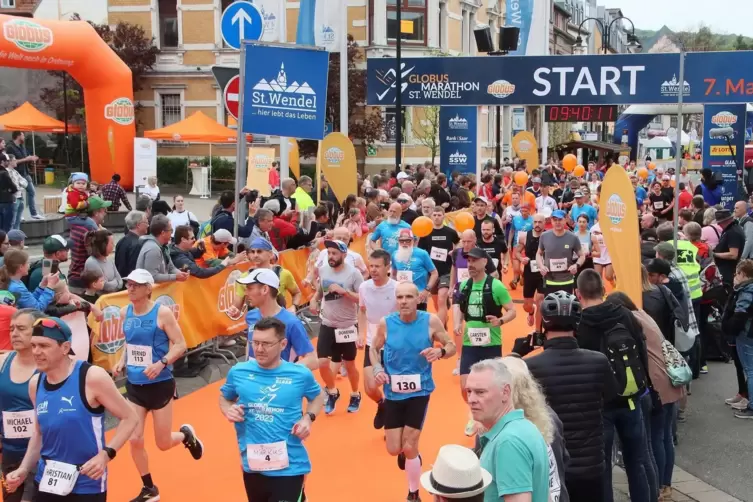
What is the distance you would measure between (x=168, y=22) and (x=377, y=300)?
36.7 meters

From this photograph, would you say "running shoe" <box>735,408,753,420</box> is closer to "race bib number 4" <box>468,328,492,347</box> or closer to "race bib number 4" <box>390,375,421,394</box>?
"race bib number 4" <box>468,328,492,347</box>

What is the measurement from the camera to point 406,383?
672cm

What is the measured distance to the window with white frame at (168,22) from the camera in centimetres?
4175

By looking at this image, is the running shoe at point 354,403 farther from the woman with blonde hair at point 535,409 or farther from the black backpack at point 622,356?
the woman with blonde hair at point 535,409

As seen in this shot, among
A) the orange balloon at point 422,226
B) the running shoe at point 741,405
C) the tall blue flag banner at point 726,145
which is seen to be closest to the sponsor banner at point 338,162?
the orange balloon at point 422,226

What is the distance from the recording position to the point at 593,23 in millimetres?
85688

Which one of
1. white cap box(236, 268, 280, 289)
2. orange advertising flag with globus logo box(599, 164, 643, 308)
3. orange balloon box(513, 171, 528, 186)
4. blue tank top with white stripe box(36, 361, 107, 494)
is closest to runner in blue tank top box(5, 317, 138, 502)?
blue tank top with white stripe box(36, 361, 107, 494)

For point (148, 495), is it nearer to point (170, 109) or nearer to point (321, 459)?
point (321, 459)

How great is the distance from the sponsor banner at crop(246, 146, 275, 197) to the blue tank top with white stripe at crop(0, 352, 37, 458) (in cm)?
1480

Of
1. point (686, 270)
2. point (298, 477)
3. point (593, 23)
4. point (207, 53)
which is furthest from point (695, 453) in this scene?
point (593, 23)

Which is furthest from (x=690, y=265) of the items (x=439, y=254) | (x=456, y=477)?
(x=456, y=477)

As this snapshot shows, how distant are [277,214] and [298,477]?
8.24 meters

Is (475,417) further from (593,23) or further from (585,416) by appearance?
(593,23)

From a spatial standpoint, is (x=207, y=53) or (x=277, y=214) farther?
(x=207, y=53)
